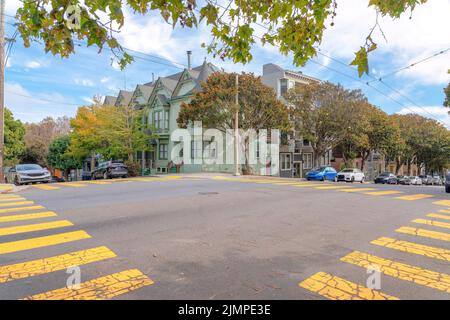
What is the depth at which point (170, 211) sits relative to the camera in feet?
27.0

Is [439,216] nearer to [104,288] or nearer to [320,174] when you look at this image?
[104,288]

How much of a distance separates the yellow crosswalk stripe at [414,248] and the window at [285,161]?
105 feet

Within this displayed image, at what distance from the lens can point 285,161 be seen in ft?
124

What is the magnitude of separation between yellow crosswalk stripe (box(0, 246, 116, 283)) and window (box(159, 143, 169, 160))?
29.6m

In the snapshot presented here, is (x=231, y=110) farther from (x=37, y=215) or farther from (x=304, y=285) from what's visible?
(x=304, y=285)

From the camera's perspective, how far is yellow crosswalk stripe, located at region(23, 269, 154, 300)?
10.5 feet

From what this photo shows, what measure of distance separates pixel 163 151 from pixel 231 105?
1379 cm

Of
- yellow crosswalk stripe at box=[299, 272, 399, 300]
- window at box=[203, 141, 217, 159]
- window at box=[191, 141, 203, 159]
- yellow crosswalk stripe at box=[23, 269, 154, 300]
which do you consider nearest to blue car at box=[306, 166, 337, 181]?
window at box=[203, 141, 217, 159]

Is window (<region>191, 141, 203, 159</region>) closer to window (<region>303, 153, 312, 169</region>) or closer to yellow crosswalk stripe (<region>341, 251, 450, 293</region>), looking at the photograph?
window (<region>303, 153, 312, 169</region>)

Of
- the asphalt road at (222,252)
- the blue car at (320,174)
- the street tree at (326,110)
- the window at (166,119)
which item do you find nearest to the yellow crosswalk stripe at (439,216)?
the asphalt road at (222,252)

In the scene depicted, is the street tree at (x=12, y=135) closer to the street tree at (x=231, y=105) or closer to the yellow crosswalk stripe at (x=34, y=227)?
the street tree at (x=231, y=105)
